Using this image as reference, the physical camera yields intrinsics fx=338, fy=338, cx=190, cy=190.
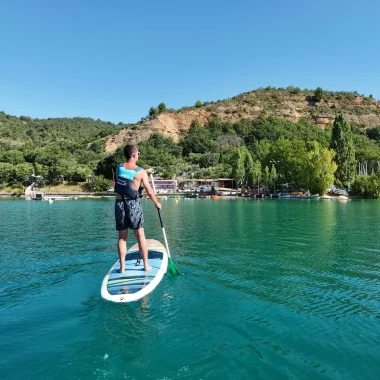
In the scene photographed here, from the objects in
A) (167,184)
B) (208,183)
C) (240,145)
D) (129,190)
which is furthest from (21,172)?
(129,190)

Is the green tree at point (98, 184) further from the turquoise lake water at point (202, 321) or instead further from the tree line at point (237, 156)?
the turquoise lake water at point (202, 321)

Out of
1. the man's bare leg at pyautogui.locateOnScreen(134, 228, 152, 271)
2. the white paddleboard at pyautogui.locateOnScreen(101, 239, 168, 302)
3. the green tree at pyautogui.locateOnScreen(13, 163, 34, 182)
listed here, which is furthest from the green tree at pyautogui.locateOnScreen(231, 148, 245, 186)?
the man's bare leg at pyautogui.locateOnScreen(134, 228, 152, 271)

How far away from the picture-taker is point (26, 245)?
17000 millimetres

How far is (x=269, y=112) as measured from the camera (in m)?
164

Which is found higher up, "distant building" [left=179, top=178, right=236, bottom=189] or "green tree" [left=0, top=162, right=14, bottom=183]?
"green tree" [left=0, top=162, right=14, bottom=183]

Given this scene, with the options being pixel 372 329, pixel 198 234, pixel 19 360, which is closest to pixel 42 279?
pixel 19 360

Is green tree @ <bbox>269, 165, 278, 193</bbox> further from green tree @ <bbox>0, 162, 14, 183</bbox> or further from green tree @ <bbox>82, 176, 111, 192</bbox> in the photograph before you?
green tree @ <bbox>0, 162, 14, 183</bbox>

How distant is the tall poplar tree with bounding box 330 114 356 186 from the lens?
80.4 m

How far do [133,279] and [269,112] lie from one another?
165933 mm

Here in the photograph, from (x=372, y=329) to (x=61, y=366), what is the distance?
5.77 m

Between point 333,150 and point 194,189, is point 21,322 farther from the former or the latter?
point 194,189

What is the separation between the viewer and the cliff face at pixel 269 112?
155500 millimetres

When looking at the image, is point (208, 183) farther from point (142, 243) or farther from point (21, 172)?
point (142, 243)

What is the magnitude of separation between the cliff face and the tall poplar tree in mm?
80172
